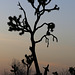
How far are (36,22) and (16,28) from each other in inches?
80.0

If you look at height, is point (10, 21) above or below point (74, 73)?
above

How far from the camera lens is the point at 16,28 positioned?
25.8 m

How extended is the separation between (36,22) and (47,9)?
5.46 feet

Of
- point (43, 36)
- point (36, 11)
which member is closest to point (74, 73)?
point (43, 36)

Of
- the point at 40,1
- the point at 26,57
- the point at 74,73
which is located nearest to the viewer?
the point at 40,1

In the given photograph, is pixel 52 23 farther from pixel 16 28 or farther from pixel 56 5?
pixel 16 28

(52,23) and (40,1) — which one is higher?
(40,1)

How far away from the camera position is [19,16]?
88.1 feet

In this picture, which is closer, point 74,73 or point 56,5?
point 56,5

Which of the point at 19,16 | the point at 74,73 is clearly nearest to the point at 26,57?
the point at 74,73

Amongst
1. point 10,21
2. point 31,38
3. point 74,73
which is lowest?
point 74,73

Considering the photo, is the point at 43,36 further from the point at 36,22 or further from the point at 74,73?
the point at 74,73

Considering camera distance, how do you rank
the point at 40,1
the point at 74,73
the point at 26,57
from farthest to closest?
the point at 26,57 → the point at 74,73 → the point at 40,1

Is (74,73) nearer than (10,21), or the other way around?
(10,21)
